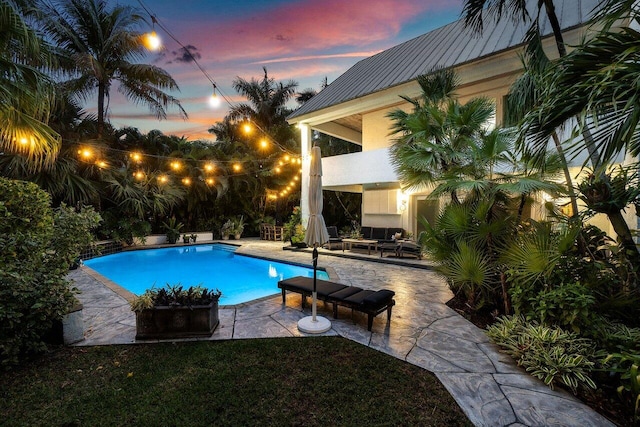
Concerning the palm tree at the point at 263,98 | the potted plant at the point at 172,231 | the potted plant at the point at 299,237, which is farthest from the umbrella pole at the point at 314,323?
the palm tree at the point at 263,98

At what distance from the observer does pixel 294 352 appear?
3764 millimetres

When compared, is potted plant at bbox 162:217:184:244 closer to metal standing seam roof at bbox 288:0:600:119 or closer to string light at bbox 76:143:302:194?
string light at bbox 76:143:302:194

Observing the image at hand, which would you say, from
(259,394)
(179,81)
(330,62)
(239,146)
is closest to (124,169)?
(179,81)

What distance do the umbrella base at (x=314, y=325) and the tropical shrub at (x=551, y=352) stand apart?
248 cm

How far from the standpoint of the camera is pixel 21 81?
459 cm

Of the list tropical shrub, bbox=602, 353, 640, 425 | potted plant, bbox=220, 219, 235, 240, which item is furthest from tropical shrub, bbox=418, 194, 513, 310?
potted plant, bbox=220, 219, 235, 240

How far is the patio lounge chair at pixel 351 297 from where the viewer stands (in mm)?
4395

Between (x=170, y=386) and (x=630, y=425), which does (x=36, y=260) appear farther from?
(x=630, y=425)

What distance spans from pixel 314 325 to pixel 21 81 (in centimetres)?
624

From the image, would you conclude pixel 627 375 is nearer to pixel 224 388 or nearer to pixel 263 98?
pixel 224 388

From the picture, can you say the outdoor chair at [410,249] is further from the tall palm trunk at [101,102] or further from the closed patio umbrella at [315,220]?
the tall palm trunk at [101,102]

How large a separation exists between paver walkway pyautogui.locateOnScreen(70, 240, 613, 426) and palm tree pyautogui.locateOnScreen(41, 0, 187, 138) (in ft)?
28.6

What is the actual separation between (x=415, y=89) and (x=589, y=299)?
8244mm

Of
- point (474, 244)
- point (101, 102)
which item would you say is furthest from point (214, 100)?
point (101, 102)
